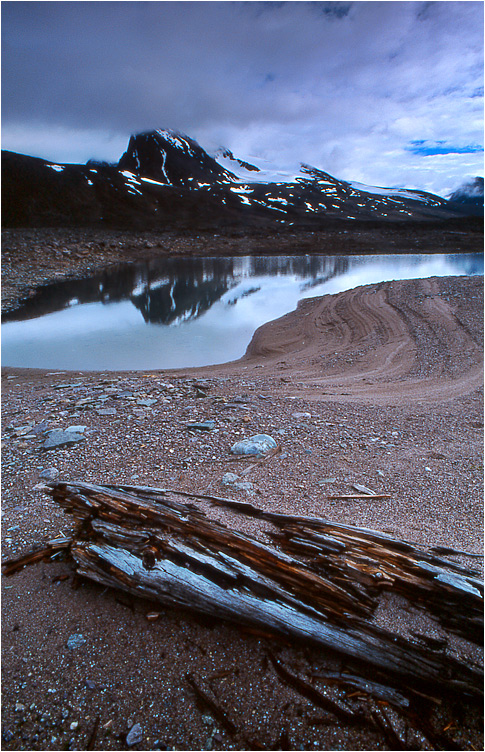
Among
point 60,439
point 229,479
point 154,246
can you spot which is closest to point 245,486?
point 229,479

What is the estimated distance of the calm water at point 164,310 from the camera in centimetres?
1283

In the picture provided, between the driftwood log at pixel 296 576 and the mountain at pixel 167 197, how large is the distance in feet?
200

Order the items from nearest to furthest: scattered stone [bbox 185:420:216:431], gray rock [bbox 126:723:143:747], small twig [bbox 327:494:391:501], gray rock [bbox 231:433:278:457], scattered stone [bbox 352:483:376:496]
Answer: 1. gray rock [bbox 126:723:143:747]
2. small twig [bbox 327:494:391:501]
3. scattered stone [bbox 352:483:376:496]
4. gray rock [bbox 231:433:278:457]
5. scattered stone [bbox 185:420:216:431]

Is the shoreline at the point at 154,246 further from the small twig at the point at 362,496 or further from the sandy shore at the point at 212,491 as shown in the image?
the small twig at the point at 362,496

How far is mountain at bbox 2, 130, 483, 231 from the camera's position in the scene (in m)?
67.9

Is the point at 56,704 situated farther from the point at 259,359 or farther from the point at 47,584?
the point at 259,359

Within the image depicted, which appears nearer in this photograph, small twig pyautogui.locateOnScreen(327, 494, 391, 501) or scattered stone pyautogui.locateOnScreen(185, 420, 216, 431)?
small twig pyautogui.locateOnScreen(327, 494, 391, 501)

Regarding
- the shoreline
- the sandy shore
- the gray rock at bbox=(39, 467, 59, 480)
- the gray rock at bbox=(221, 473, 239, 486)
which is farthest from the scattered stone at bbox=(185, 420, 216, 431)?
the shoreline

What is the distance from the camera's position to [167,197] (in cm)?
8375

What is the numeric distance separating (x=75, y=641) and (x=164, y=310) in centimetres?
1723

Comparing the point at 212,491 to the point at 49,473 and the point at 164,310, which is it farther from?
the point at 164,310

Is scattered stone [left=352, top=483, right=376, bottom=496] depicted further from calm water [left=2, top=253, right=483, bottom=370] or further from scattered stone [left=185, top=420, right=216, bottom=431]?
calm water [left=2, top=253, right=483, bottom=370]

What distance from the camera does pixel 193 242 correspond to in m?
48.9

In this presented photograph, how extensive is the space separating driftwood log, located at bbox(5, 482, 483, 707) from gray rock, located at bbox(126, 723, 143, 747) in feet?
1.87
